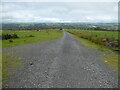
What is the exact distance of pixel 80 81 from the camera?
5.30 metres

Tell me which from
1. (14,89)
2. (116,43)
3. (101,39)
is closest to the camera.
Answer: (14,89)

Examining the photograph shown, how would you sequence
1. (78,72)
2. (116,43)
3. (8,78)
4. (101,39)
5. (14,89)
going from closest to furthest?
(14,89), (8,78), (78,72), (116,43), (101,39)

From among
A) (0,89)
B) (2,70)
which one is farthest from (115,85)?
(2,70)

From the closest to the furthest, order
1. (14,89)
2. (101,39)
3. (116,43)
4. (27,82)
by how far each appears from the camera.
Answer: (14,89) → (27,82) → (116,43) → (101,39)

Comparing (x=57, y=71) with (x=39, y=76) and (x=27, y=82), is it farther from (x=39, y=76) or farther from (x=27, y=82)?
(x=27, y=82)

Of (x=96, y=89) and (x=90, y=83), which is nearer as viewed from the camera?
(x=96, y=89)

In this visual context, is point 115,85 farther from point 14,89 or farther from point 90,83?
point 14,89

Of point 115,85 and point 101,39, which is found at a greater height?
point 101,39

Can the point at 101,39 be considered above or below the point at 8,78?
above

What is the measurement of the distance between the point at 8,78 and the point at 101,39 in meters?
17.5

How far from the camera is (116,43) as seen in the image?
15.8 m

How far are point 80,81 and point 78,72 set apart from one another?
1.09 m

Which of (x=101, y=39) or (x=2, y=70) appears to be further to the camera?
(x=101, y=39)

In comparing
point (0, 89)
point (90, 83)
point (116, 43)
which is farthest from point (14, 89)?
point (116, 43)
